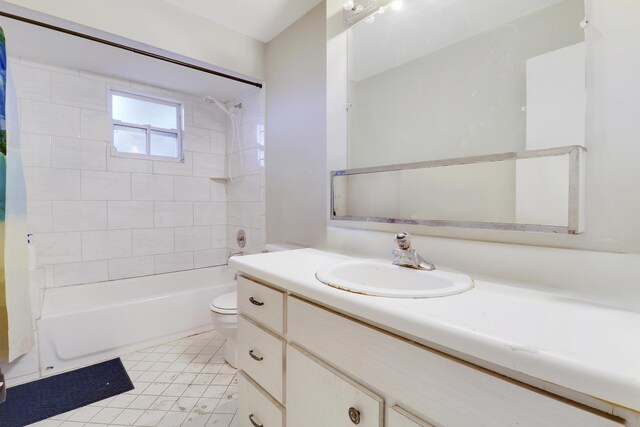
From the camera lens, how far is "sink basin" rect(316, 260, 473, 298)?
0.77 meters

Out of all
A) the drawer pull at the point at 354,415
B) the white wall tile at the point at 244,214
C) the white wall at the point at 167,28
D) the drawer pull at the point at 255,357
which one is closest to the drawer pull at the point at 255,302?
the drawer pull at the point at 255,357

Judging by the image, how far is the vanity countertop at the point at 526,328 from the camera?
1.41ft

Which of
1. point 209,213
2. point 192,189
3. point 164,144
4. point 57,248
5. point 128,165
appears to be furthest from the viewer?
point 209,213

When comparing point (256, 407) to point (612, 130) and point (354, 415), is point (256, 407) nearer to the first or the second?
point (354, 415)

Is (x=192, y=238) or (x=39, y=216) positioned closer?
(x=39, y=216)

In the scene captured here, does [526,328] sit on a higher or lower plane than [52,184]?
lower

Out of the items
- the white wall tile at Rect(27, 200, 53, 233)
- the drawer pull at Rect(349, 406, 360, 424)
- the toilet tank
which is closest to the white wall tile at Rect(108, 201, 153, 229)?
the white wall tile at Rect(27, 200, 53, 233)

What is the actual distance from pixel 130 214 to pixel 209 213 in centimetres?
69

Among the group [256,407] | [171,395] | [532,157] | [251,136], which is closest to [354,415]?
[256,407]

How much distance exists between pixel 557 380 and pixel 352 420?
1.61ft

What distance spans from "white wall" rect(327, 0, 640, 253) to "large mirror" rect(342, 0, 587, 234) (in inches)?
1.7

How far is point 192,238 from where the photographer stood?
112 inches


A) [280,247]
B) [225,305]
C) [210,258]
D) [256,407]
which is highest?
[280,247]

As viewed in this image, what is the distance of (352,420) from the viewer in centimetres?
73
